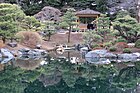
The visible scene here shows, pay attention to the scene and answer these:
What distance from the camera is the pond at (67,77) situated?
13289mm

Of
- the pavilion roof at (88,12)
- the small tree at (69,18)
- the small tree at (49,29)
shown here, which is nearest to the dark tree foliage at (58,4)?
the pavilion roof at (88,12)

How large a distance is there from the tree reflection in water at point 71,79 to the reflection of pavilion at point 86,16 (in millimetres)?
17135

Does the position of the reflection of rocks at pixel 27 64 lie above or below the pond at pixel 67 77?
below

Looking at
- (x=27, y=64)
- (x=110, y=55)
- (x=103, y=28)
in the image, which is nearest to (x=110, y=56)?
(x=110, y=55)

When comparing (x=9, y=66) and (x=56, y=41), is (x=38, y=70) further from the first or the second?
(x=56, y=41)

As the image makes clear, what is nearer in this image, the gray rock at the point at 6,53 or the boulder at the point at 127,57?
the boulder at the point at 127,57

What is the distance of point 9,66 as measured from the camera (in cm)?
2008

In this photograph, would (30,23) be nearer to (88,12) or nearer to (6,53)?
(6,53)

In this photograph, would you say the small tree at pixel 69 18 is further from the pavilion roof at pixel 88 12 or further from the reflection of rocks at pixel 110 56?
the reflection of rocks at pixel 110 56

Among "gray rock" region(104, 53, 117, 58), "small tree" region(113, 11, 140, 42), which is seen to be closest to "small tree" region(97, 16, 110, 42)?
"small tree" region(113, 11, 140, 42)

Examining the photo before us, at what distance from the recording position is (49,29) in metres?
32.9

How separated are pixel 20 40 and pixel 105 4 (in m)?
13.5

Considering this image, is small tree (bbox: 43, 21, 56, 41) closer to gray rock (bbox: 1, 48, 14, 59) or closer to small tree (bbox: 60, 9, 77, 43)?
small tree (bbox: 60, 9, 77, 43)

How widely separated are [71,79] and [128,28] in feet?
39.4
